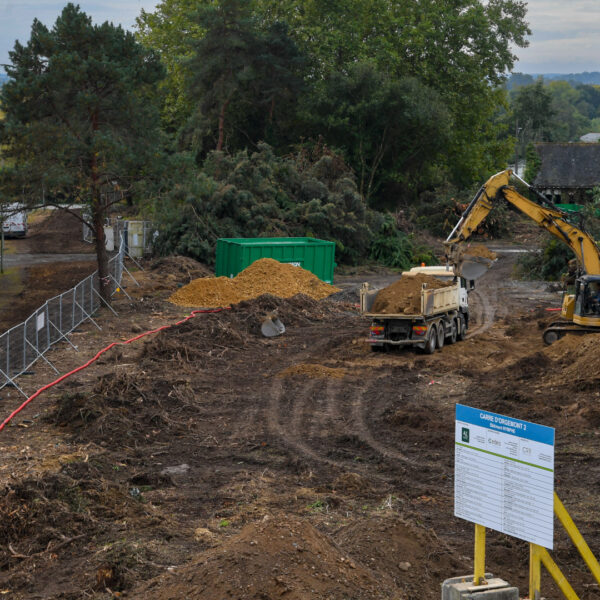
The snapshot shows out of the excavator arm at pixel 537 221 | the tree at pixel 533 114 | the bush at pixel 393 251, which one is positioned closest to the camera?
the excavator arm at pixel 537 221

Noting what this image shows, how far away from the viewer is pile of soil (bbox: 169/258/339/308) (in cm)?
3296

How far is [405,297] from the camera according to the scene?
24.5 metres

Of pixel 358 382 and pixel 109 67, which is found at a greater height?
pixel 109 67

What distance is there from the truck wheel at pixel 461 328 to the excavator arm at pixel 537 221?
1.68 meters

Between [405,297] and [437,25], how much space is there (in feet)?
127

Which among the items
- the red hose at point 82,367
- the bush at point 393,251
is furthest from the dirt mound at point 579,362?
the bush at point 393,251

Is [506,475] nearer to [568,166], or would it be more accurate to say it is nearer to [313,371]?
[313,371]

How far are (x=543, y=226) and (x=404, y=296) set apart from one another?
5.69m

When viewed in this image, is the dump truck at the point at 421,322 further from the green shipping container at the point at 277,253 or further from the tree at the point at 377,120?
the tree at the point at 377,120

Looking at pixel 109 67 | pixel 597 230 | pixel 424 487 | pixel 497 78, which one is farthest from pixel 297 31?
pixel 424 487

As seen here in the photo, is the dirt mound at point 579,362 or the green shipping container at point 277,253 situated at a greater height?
the green shipping container at point 277,253

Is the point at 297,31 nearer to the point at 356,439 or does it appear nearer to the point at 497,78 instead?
the point at 497,78

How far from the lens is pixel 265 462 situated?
50.4ft

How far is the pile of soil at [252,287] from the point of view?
32956mm
